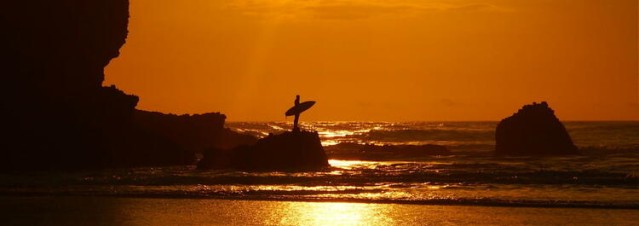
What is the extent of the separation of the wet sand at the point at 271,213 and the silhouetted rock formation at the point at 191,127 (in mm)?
43640

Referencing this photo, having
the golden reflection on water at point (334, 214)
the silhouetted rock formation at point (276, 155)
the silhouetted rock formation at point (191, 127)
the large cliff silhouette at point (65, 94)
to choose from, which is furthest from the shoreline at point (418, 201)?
the silhouetted rock formation at point (191, 127)

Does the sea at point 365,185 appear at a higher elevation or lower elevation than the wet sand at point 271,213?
higher

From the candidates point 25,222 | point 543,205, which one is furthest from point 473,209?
point 25,222

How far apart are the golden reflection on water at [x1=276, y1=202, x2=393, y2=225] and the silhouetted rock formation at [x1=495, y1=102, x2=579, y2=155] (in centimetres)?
4597

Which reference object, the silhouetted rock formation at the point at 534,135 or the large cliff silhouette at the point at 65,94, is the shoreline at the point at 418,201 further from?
the silhouetted rock formation at the point at 534,135

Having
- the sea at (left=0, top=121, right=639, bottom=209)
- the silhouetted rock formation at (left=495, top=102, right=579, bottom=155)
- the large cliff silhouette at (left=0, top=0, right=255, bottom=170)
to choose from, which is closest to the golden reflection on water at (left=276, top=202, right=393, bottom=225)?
the sea at (left=0, top=121, right=639, bottom=209)

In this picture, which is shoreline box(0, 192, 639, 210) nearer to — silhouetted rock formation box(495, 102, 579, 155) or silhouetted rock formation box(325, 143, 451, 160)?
silhouetted rock formation box(325, 143, 451, 160)

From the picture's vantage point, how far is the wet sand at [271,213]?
26.4m

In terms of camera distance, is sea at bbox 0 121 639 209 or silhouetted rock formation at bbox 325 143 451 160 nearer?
Result: sea at bbox 0 121 639 209

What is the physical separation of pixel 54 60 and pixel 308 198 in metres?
25.7

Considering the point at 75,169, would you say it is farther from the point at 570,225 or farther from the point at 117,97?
the point at 570,225

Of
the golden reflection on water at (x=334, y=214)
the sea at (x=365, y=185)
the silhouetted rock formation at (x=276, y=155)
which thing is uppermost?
the silhouetted rock formation at (x=276, y=155)

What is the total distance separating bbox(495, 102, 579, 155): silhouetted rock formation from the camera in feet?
247

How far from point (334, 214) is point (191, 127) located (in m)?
54.1
